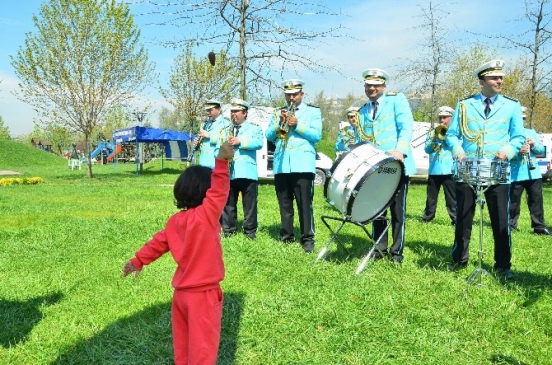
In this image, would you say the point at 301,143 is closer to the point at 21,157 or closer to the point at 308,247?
the point at 308,247

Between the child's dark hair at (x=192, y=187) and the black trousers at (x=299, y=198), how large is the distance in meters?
3.64

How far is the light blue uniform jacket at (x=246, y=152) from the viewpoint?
721cm

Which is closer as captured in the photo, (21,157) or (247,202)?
(247,202)

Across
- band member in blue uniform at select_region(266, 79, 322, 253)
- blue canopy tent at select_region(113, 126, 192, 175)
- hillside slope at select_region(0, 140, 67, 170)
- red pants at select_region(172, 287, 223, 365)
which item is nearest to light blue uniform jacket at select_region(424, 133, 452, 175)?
band member in blue uniform at select_region(266, 79, 322, 253)

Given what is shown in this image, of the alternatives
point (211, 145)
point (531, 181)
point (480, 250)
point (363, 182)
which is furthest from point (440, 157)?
point (363, 182)

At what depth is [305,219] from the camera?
6578 millimetres

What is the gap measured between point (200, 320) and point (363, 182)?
2.50m

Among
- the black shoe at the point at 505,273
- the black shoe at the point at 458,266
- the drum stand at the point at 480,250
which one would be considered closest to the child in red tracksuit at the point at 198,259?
the drum stand at the point at 480,250

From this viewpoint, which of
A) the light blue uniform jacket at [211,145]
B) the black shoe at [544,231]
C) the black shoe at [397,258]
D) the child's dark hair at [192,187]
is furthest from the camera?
the black shoe at [544,231]

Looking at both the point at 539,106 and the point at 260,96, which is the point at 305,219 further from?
the point at 539,106

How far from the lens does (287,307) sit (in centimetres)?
439

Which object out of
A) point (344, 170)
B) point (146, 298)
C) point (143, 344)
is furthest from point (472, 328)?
point (146, 298)

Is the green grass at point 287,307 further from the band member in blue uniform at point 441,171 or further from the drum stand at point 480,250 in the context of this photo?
the band member in blue uniform at point 441,171

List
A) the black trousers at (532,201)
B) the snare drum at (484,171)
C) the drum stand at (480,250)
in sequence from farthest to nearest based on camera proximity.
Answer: the black trousers at (532,201) < the drum stand at (480,250) < the snare drum at (484,171)
